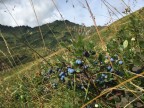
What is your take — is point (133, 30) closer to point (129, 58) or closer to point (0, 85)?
point (129, 58)

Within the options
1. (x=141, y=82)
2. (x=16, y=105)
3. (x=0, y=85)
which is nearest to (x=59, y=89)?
(x=16, y=105)

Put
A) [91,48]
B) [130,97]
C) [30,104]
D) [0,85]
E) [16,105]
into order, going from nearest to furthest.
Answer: [130,97] < [91,48] < [30,104] < [16,105] < [0,85]

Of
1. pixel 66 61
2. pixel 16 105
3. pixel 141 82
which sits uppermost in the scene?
pixel 66 61

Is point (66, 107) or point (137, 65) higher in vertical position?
point (137, 65)

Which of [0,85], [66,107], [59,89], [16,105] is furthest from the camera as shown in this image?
[0,85]

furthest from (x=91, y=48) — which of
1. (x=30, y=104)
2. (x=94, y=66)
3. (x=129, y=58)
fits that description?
(x=30, y=104)

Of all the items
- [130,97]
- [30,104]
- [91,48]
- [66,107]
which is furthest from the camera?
[30,104]

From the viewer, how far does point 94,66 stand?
9.76 ft

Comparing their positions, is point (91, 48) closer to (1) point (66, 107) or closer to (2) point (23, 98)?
(1) point (66, 107)

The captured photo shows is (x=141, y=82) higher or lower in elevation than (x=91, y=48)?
Answer: lower

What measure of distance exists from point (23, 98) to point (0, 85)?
1308 millimetres

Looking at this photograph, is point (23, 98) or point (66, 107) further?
point (23, 98)

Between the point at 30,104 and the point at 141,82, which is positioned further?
the point at 30,104

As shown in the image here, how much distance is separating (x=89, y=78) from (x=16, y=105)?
215cm
